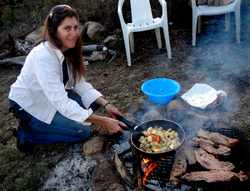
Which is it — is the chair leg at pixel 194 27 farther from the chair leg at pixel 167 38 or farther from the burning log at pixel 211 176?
the burning log at pixel 211 176

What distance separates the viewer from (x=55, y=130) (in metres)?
3.97

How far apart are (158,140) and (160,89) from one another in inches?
46.3

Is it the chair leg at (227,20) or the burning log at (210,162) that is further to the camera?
the chair leg at (227,20)

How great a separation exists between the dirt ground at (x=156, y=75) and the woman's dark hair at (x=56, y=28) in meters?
1.06

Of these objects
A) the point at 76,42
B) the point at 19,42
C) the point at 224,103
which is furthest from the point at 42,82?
the point at 19,42

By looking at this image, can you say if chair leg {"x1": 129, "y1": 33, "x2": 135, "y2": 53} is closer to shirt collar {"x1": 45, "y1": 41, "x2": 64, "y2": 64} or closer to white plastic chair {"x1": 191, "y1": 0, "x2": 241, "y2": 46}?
white plastic chair {"x1": 191, "y1": 0, "x2": 241, "y2": 46}

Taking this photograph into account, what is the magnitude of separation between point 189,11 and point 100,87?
8.35ft

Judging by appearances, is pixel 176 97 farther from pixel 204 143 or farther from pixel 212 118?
pixel 204 143

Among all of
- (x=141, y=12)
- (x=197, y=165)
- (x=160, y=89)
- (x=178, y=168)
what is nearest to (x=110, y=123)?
(x=178, y=168)

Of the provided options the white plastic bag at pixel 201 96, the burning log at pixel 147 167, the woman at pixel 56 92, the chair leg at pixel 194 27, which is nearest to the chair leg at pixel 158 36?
the chair leg at pixel 194 27

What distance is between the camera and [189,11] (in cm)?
677

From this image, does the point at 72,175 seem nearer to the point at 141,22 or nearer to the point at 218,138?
the point at 218,138

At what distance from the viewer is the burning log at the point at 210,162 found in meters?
3.14

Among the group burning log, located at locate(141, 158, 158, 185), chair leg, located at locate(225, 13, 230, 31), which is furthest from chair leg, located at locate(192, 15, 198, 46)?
burning log, located at locate(141, 158, 158, 185)
